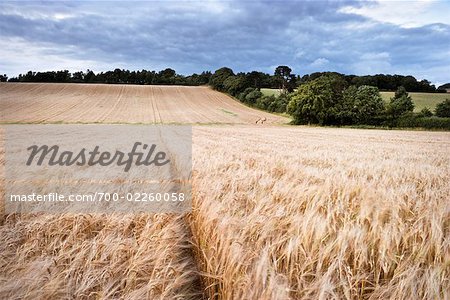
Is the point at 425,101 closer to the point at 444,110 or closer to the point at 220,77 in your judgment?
the point at 444,110

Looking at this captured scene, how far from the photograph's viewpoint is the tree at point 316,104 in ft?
163

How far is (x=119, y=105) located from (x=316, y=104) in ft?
128

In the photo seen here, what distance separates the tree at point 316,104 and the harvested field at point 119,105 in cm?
401

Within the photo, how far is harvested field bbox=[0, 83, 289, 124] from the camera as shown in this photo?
48.0 meters

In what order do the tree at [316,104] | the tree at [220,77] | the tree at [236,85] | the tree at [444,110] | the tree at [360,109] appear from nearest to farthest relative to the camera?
the tree at [316,104]
the tree at [360,109]
the tree at [444,110]
the tree at [236,85]
the tree at [220,77]

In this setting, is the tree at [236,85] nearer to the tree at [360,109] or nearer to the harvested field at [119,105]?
the harvested field at [119,105]

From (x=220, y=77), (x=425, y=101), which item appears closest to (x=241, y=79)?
(x=220, y=77)

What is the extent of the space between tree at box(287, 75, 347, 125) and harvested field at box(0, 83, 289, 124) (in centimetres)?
401

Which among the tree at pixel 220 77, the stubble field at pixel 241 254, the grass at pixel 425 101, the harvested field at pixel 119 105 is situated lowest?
the harvested field at pixel 119 105

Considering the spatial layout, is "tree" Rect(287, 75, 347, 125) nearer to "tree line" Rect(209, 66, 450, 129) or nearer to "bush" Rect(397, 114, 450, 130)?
"tree line" Rect(209, 66, 450, 129)

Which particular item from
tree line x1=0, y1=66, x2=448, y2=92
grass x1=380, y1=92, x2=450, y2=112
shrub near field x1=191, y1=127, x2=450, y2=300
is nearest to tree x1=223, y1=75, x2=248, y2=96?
tree line x1=0, y1=66, x2=448, y2=92

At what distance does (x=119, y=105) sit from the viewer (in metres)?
62.7

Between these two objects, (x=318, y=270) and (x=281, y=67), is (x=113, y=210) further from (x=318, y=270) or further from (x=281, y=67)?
(x=281, y=67)

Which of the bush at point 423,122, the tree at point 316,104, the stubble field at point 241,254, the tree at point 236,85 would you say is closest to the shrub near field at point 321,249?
the stubble field at point 241,254
